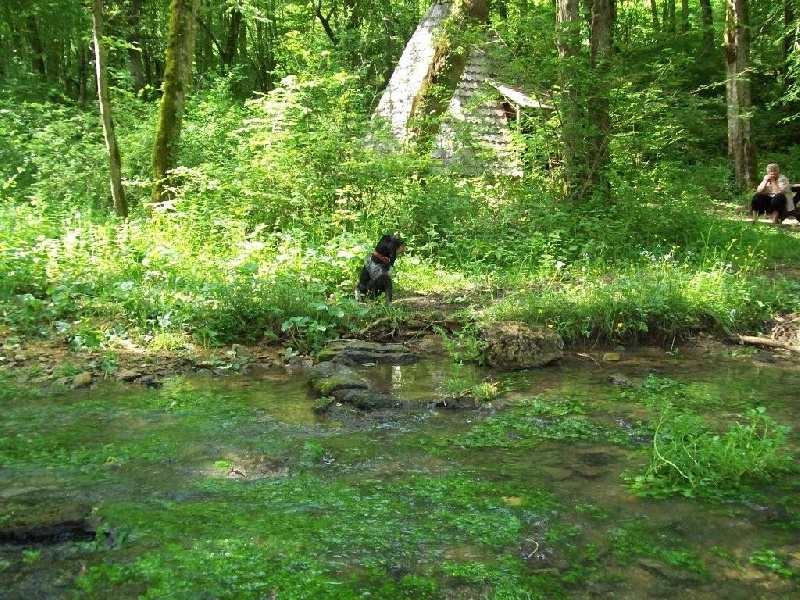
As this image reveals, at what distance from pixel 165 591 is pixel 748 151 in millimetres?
18842

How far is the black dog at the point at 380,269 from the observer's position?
8.73m

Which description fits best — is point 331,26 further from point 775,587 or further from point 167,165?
point 775,587

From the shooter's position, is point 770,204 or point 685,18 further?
point 685,18

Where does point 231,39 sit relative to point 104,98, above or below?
above

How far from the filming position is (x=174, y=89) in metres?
13.1

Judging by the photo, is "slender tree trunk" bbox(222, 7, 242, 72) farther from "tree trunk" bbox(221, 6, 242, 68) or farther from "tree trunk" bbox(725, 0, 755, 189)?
"tree trunk" bbox(725, 0, 755, 189)

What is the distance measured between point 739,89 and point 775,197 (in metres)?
4.57

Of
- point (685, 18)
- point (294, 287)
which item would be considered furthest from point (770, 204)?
point (685, 18)

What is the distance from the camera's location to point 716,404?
6.34 meters

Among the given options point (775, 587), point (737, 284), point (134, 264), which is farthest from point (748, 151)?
point (775, 587)

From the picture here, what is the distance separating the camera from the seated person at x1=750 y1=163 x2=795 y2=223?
566 inches

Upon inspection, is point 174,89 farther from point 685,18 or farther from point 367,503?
point 685,18

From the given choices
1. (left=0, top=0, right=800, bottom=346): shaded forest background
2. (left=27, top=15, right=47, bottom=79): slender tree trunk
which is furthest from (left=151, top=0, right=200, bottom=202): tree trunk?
(left=27, top=15, right=47, bottom=79): slender tree trunk

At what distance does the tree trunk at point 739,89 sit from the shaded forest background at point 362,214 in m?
0.35
